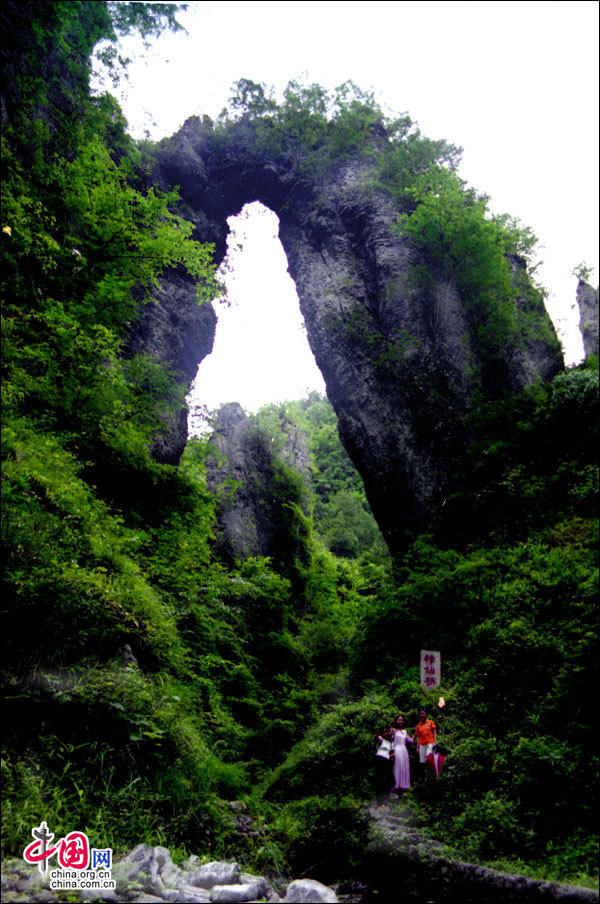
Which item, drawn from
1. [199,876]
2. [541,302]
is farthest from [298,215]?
[199,876]

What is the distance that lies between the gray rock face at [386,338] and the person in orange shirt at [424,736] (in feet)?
18.5

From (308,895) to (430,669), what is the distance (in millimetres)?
5742

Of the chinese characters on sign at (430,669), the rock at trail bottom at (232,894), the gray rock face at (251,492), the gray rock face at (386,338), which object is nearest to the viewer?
the rock at trail bottom at (232,894)

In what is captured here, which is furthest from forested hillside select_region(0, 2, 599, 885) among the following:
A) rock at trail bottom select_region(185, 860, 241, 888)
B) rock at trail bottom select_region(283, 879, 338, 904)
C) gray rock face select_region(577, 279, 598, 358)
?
gray rock face select_region(577, 279, 598, 358)

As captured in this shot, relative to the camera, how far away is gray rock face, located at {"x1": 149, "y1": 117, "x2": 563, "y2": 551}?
1345 cm

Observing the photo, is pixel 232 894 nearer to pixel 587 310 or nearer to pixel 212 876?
pixel 212 876

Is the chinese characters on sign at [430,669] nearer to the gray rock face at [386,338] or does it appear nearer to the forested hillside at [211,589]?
the forested hillside at [211,589]

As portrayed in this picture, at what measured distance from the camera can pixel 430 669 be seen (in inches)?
344

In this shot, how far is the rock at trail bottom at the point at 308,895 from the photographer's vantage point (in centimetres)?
340

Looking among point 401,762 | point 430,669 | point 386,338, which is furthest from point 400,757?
point 386,338

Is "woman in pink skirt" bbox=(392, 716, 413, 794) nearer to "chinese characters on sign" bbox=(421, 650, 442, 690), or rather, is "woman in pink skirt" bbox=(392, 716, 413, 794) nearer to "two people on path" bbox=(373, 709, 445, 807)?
"two people on path" bbox=(373, 709, 445, 807)

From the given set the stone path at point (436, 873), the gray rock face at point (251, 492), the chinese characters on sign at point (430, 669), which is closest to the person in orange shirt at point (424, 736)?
the stone path at point (436, 873)

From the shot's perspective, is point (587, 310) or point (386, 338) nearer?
point (386, 338)

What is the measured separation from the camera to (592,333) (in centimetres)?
1584
